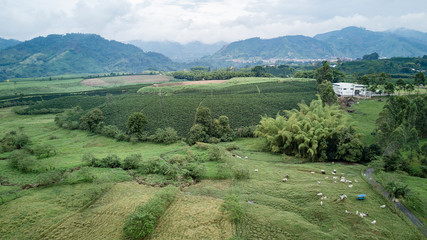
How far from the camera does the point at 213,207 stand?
74.0 feet

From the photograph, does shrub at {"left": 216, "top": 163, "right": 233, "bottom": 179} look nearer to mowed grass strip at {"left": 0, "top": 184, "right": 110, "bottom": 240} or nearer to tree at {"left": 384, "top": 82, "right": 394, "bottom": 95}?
mowed grass strip at {"left": 0, "top": 184, "right": 110, "bottom": 240}

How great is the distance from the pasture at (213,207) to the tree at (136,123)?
14973mm

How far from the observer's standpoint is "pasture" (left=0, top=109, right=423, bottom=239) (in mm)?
19094

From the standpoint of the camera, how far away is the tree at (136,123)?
46281 mm

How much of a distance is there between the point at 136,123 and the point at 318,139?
33473 millimetres

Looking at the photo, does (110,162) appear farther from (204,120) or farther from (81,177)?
(204,120)

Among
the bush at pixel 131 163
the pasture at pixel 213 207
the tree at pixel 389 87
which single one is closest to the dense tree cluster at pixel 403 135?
the pasture at pixel 213 207

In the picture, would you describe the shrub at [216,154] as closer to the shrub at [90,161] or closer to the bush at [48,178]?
the shrub at [90,161]

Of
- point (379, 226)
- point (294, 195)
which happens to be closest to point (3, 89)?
point (294, 195)

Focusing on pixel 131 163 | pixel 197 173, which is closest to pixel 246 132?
pixel 197 173

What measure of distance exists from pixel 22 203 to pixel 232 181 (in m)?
21.6

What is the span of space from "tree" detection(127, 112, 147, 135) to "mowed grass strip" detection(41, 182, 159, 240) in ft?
71.7

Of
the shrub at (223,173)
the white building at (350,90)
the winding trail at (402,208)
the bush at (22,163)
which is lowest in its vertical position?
the winding trail at (402,208)

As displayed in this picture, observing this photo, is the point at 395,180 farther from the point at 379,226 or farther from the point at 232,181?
the point at 232,181
